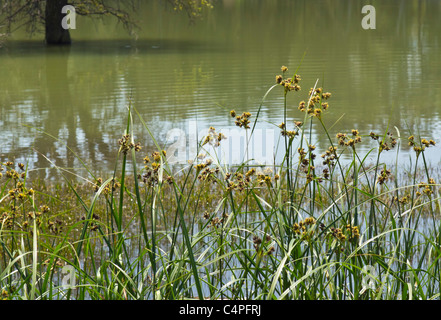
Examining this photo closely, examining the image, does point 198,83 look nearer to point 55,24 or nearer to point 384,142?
point 55,24

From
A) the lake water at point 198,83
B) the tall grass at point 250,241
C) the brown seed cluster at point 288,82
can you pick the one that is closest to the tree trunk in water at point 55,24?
the lake water at point 198,83

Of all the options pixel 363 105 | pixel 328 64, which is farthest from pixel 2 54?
pixel 363 105

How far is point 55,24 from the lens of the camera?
80.3 feet

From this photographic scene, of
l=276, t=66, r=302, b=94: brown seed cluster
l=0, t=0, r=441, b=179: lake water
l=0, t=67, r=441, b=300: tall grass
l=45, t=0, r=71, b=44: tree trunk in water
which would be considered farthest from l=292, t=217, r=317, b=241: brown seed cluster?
l=45, t=0, r=71, b=44: tree trunk in water

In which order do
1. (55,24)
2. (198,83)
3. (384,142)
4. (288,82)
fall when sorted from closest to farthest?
1. (288,82)
2. (384,142)
3. (198,83)
4. (55,24)

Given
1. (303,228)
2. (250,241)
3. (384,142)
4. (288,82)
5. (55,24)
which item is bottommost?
(250,241)

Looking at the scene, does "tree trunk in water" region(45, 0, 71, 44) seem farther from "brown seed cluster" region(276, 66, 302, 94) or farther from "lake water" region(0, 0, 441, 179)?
"brown seed cluster" region(276, 66, 302, 94)

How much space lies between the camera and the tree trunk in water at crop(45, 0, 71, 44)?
939 inches

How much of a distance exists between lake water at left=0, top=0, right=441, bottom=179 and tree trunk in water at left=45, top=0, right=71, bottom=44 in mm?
433

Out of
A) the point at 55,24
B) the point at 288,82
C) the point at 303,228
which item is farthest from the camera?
the point at 55,24

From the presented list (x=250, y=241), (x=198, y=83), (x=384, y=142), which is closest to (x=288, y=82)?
(x=384, y=142)

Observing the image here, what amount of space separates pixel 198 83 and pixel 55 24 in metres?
9.41
